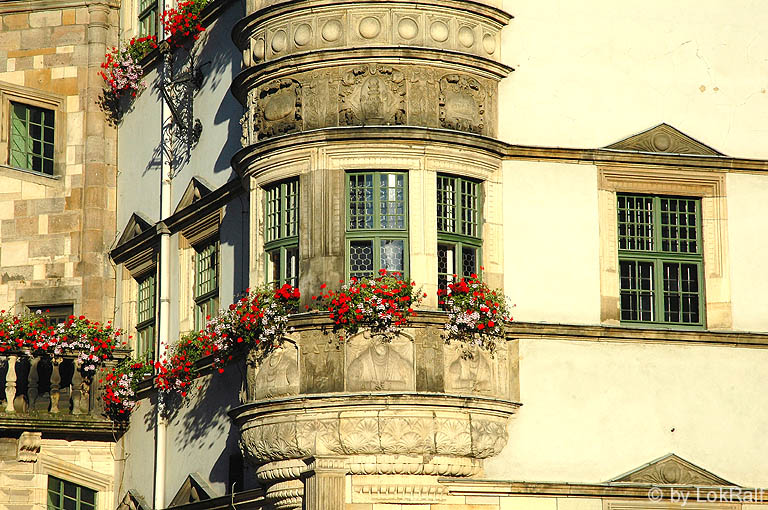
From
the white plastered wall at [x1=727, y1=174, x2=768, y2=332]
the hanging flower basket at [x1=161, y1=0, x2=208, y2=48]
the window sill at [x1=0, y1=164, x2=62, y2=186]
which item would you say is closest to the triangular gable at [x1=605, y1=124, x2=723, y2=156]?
the white plastered wall at [x1=727, y1=174, x2=768, y2=332]

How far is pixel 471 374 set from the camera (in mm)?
23984

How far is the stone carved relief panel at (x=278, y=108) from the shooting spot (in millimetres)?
24750

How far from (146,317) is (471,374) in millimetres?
8082

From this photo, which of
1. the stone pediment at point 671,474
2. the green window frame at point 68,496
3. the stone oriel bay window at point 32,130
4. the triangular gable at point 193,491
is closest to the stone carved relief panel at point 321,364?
the triangular gable at point 193,491

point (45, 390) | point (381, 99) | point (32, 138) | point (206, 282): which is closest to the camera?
point (381, 99)

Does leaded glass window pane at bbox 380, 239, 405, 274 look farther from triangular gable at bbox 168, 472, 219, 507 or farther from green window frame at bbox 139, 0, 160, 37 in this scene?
green window frame at bbox 139, 0, 160, 37

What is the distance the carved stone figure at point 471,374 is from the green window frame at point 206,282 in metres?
4.90

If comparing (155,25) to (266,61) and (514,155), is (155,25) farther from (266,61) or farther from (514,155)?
(514,155)

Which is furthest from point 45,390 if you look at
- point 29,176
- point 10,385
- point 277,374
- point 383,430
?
point 383,430

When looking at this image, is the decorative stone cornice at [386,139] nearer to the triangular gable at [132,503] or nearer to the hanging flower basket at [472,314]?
the hanging flower basket at [472,314]

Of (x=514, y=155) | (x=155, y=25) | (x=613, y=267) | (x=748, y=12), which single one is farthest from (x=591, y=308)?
(x=155, y=25)

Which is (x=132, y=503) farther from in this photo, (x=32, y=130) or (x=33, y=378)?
(x=32, y=130)

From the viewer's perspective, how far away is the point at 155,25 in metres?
30.9

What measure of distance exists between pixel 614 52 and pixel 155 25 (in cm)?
871
